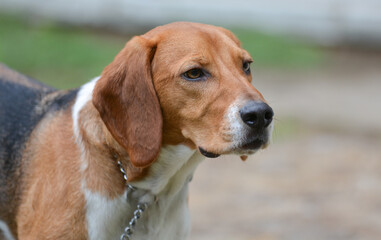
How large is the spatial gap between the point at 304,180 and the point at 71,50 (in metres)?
7.02

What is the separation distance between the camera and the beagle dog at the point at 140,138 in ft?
11.7

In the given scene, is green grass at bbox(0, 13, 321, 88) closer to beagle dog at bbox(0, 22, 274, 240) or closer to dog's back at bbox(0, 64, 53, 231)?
dog's back at bbox(0, 64, 53, 231)

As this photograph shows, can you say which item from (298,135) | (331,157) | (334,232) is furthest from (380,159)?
(334,232)

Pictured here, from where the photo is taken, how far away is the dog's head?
3580 millimetres

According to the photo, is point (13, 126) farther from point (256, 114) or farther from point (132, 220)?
point (256, 114)

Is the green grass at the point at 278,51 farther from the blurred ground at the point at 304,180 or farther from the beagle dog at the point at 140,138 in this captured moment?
the beagle dog at the point at 140,138

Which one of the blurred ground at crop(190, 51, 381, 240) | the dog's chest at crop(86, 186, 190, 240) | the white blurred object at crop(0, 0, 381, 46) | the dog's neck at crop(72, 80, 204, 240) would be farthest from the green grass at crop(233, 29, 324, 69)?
the dog's neck at crop(72, 80, 204, 240)

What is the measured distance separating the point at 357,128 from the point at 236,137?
6.19 m

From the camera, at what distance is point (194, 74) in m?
3.67

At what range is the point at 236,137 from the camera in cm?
345

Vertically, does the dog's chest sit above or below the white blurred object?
above

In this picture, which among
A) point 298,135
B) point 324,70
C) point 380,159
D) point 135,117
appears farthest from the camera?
point 324,70

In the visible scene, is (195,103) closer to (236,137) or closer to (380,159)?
(236,137)

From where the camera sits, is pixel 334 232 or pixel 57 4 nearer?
pixel 334 232
